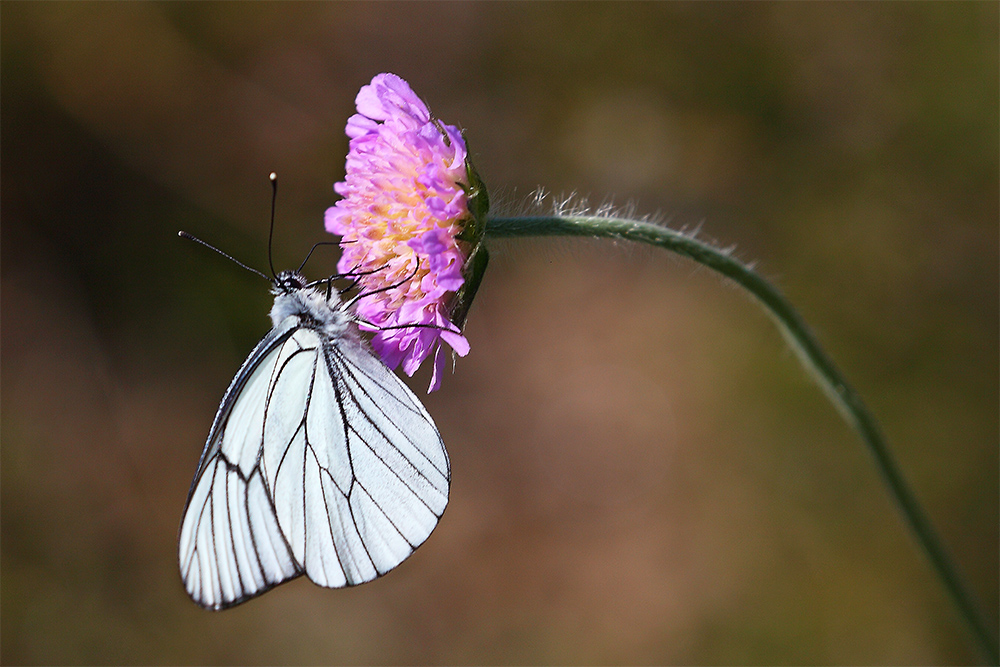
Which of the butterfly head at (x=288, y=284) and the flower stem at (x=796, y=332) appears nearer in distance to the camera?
the flower stem at (x=796, y=332)

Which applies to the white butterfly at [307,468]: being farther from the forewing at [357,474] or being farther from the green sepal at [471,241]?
the green sepal at [471,241]

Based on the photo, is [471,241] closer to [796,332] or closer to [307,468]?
[307,468]

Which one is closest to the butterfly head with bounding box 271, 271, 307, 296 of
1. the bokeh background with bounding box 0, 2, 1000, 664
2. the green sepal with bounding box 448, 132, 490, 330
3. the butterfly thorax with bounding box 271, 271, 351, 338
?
the butterfly thorax with bounding box 271, 271, 351, 338

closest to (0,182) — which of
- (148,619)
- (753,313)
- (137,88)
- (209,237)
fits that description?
(137,88)

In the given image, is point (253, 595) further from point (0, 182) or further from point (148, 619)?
point (0, 182)

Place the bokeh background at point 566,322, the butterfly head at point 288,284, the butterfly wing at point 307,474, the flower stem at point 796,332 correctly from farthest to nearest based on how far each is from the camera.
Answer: the bokeh background at point 566,322
the butterfly head at point 288,284
the butterfly wing at point 307,474
the flower stem at point 796,332

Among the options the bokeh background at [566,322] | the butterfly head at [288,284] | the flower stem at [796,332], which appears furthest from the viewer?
the bokeh background at [566,322]

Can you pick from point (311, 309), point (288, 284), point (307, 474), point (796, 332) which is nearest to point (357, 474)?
point (307, 474)

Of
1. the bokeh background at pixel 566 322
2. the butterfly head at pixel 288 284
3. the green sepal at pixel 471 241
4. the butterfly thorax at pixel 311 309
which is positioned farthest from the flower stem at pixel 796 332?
the bokeh background at pixel 566 322
